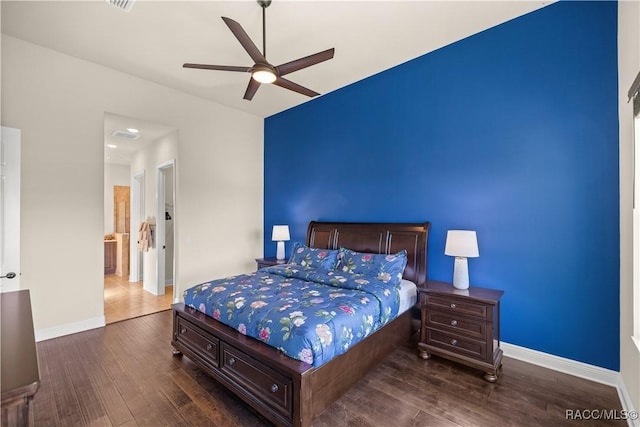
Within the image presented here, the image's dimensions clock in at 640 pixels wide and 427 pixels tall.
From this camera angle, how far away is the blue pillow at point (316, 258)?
12.1 ft

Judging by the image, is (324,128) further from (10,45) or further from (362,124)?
(10,45)

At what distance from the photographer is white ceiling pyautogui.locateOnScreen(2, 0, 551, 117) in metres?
2.71

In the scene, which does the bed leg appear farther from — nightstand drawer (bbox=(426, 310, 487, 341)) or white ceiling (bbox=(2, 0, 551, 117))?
white ceiling (bbox=(2, 0, 551, 117))

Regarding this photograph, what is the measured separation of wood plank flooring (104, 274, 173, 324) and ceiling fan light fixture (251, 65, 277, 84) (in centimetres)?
371

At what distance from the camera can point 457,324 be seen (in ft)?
8.95

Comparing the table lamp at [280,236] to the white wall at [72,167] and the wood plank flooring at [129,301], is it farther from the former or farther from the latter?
the wood plank flooring at [129,301]

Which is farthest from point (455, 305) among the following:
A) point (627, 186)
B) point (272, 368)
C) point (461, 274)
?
point (272, 368)

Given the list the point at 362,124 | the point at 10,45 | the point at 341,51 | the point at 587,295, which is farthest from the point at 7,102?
the point at 587,295

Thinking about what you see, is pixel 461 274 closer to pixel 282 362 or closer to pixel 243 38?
pixel 282 362

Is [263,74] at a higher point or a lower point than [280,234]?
higher

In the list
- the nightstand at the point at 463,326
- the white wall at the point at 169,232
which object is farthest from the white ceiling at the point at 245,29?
the nightstand at the point at 463,326

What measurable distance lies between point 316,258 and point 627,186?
298cm

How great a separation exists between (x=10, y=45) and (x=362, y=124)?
13.7 ft

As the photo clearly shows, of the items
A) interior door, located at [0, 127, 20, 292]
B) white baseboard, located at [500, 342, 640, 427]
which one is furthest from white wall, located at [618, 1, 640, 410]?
interior door, located at [0, 127, 20, 292]
